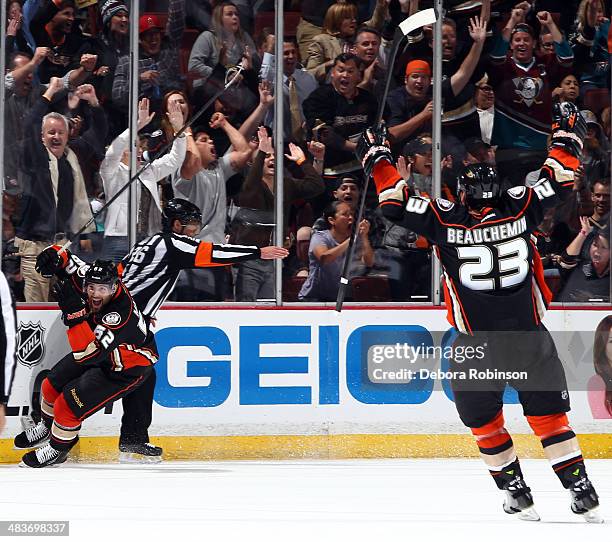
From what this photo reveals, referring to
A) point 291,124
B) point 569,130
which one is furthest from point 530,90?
point 569,130

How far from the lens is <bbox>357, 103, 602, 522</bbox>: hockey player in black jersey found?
5227 millimetres

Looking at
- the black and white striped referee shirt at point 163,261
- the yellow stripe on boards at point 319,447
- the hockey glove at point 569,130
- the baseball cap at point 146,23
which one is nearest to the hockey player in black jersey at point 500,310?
the hockey glove at point 569,130

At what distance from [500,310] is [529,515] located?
764 millimetres

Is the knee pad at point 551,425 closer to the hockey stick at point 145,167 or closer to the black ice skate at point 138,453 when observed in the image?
the black ice skate at point 138,453

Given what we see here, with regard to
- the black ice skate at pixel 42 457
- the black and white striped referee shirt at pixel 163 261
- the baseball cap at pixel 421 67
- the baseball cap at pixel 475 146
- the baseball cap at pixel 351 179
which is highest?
the baseball cap at pixel 421 67

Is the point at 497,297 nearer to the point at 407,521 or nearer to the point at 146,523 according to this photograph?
the point at 407,521

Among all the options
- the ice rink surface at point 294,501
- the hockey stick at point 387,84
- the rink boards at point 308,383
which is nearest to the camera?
the ice rink surface at point 294,501

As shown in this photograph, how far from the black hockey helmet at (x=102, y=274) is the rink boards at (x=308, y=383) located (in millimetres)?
469

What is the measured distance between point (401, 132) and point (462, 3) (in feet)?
2.68

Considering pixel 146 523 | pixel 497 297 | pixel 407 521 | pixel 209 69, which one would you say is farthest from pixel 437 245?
pixel 209 69

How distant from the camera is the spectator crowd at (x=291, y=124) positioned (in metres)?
7.68

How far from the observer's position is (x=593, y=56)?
8.09 meters

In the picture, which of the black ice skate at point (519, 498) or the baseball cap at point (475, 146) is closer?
the black ice skate at point (519, 498)

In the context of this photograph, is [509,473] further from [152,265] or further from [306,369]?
[152,265]
